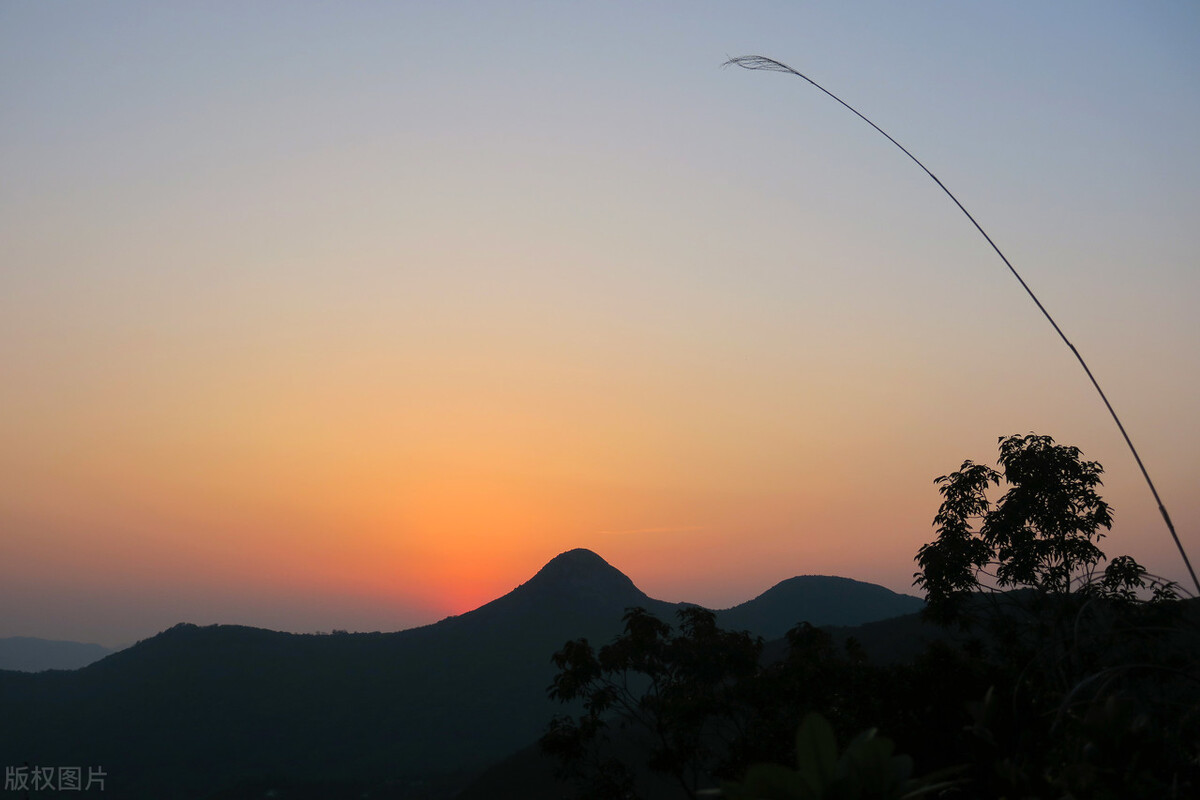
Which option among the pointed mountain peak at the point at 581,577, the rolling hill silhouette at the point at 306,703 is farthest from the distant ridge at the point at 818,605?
the pointed mountain peak at the point at 581,577

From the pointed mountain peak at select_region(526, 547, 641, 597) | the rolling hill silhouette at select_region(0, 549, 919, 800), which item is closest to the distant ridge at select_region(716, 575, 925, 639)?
the rolling hill silhouette at select_region(0, 549, 919, 800)

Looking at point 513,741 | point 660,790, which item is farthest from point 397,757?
point 660,790

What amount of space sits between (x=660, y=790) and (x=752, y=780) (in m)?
55.2

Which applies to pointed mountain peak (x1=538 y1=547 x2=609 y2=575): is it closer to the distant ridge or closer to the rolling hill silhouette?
the rolling hill silhouette

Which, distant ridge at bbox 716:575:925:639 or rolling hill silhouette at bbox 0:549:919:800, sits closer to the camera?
rolling hill silhouette at bbox 0:549:919:800

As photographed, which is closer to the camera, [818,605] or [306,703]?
[306,703]

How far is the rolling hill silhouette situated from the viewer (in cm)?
10638

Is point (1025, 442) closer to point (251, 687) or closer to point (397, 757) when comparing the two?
point (397, 757)

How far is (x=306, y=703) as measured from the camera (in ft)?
413

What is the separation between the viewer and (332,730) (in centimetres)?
11694

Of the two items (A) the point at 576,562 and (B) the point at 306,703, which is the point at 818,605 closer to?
(A) the point at 576,562

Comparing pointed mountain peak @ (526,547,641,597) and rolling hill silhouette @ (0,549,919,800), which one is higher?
pointed mountain peak @ (526,547,641,597)

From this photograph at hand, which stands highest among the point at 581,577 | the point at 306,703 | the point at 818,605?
the point at 581,577

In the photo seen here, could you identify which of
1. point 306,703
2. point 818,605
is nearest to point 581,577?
point 818,605
